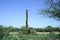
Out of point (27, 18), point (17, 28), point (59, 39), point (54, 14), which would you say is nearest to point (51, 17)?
point (54, 14)

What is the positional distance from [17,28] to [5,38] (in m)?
14.2

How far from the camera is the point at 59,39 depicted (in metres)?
18.1

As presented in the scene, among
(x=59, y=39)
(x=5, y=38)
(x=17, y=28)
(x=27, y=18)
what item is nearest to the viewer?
(x=5, y=38)

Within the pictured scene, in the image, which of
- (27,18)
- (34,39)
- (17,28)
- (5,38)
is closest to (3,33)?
(5,38)

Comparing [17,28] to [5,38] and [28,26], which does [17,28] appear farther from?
[5,38]

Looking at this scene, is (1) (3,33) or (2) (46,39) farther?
(2) (46,39)

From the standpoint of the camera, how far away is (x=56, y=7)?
660 inches

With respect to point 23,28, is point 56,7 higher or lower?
A: higher

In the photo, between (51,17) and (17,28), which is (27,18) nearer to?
(17,28)

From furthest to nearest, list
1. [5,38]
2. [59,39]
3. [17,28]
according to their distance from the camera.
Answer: [17,28], [59,39], [5,38]

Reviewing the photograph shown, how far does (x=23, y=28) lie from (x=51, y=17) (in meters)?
11.6

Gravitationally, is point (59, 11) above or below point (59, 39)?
above

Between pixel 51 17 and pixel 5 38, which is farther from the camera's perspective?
pixel 51 17

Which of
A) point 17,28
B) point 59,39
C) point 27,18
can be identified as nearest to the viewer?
point 59,39
